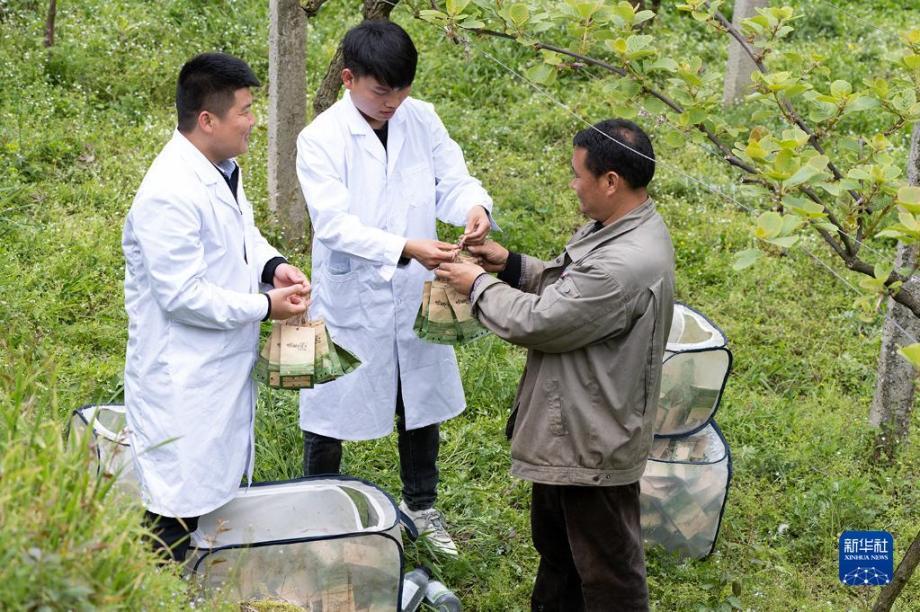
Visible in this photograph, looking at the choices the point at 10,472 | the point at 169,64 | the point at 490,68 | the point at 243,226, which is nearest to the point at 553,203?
the point at 490,68

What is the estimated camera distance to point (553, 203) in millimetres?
6934

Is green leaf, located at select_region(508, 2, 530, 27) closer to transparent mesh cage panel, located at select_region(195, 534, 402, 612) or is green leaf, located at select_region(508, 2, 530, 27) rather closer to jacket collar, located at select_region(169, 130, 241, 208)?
jacket collar, located at select_region(169, 130, 241, 208)

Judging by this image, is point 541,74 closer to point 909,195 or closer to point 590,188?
point 590,188

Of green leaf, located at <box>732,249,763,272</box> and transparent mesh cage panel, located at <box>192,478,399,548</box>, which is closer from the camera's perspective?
green leaf, located at <box>732,249,763,272</box>

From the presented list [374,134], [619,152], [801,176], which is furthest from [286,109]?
[801,176]

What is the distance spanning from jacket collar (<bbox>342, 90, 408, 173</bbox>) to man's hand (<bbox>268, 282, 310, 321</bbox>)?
0.66 m

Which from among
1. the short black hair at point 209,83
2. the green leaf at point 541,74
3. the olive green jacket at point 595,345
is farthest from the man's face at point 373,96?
the olive green jacket at point 595,345

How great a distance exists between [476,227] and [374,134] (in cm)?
52

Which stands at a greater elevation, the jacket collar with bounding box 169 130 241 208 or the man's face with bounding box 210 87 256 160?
the man's face with bounding box 210 87 256 160

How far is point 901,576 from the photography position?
11.7 feet

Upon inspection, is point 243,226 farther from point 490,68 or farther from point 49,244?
point 490,68

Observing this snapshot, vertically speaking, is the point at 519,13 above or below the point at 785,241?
above

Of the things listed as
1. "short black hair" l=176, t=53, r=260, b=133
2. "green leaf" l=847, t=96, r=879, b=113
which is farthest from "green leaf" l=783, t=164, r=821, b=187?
"short black hair" l=176, t=53, r=260, b=133

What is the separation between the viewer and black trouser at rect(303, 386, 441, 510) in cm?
404
